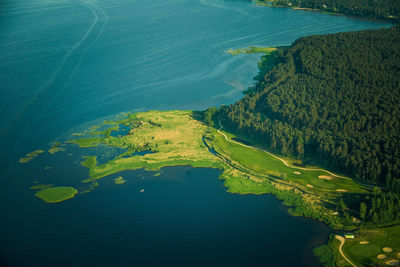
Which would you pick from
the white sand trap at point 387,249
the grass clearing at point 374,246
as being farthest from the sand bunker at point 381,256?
the white sand trap at point 387,249

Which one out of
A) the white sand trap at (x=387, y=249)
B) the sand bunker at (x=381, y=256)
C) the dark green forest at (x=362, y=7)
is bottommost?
the sand bunker at (x=381, y=256)

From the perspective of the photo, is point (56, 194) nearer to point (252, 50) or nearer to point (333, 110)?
point (333, 110)

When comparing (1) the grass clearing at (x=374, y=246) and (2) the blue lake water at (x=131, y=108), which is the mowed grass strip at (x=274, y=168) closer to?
(2) the blue lake water at (x=131, y=108)

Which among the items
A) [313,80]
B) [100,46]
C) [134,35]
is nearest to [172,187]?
[313,80]

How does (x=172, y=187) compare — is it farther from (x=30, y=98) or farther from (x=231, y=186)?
(x=30, y=98)

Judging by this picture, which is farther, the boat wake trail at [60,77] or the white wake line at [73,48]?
the white wake line at [73,48]

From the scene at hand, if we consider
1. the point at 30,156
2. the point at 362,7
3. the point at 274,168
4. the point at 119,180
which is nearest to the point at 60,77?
the point at 30,156

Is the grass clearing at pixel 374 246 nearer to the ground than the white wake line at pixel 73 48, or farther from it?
nearer to the ground
